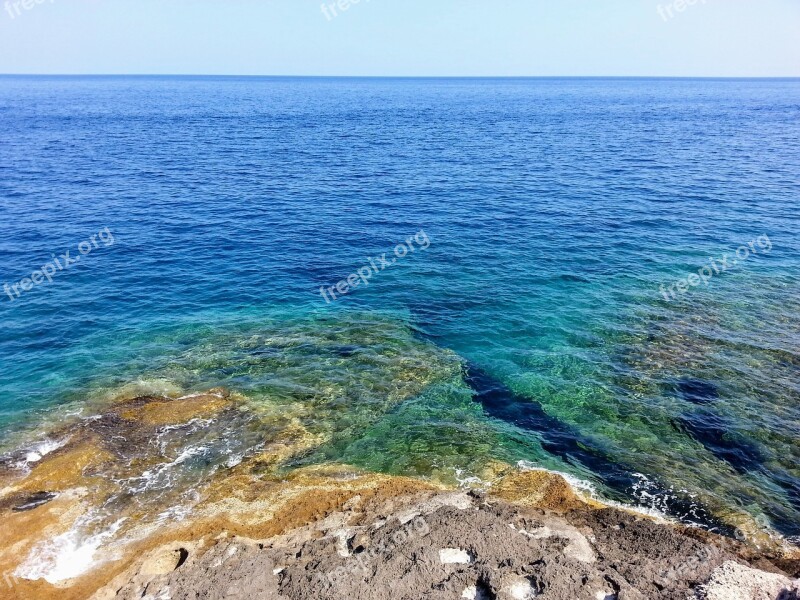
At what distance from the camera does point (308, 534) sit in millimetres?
18969

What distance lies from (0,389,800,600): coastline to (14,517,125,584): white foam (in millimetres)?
48

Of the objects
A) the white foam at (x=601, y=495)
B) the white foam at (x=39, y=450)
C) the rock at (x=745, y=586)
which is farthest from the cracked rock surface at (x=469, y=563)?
the white foam at (x=39, y=450)

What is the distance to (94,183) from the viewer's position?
210 ft

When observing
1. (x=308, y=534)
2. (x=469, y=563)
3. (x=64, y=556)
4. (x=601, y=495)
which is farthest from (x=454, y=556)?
(x=64, y=556)

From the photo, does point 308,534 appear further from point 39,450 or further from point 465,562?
point 39,450

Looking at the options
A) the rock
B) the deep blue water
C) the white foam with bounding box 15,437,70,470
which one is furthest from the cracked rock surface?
the white foam with bounding box 15,437,70,470

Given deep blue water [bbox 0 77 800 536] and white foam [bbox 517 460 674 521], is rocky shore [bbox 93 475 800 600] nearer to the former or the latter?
white foam [bbox 517 460 674 521]

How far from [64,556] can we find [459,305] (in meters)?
28.0

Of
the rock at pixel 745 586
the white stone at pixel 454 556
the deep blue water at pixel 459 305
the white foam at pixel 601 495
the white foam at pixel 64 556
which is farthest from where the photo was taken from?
the deep blue water at pixel 459 305

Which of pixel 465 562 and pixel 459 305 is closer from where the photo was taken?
pixel 465 562

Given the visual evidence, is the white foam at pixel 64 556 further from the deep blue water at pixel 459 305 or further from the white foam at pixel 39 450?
the deep blue water at pixel 459 305

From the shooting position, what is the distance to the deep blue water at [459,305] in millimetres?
25234

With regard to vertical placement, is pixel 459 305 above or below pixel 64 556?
below

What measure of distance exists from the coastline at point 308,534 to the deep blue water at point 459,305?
255 centimetres
